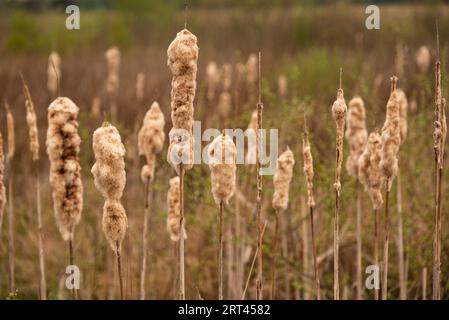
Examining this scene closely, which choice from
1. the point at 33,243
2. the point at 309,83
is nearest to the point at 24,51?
the point at 309,83

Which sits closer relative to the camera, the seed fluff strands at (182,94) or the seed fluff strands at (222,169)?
the seed fluff strands at (182,94)

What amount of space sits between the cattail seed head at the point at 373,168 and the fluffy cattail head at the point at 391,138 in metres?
0.05

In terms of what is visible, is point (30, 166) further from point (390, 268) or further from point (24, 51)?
point (24, 51)

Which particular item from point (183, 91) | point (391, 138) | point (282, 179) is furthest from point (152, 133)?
point (391, 138)

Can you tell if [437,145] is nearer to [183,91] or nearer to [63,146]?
[183,91]

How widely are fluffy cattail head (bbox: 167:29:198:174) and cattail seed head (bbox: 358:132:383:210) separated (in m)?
0.66

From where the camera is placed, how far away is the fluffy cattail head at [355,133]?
220cm

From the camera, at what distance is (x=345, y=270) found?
3299 millimetres

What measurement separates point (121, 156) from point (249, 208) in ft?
6.41

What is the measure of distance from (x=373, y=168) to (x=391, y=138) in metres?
0.16

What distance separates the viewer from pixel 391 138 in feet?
5.67

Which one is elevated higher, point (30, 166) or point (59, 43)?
point (59, 43)

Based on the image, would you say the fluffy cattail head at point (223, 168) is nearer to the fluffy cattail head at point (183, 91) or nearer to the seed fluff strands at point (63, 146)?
the fluffy cattail head at point (183, 91)

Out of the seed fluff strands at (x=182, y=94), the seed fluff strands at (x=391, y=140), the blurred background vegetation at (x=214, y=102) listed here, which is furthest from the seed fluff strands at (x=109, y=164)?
the seed fluff strands at (x=391, y=140)
